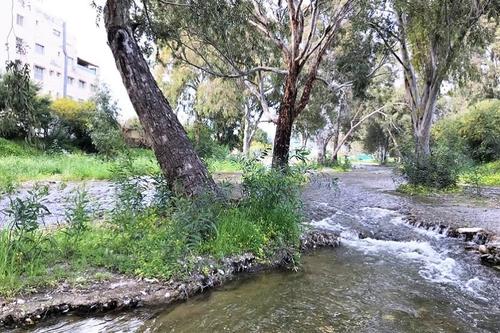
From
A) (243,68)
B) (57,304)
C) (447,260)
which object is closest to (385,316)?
(447,260)

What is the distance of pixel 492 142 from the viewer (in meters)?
25.1

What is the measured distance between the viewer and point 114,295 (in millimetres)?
4598

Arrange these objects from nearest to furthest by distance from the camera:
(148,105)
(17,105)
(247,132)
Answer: (17,105)
(148,105)
(247,132)

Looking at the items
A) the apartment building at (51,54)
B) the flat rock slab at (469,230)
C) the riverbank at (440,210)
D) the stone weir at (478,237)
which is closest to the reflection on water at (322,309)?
the stone weir at (478,237)

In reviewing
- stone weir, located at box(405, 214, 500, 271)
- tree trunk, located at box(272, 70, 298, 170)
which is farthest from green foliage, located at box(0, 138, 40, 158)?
stone weir, located at box(405, 214, 500, 271)

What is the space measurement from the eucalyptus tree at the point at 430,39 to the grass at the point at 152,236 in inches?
376

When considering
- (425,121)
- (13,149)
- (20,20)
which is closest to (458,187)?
(425,121)

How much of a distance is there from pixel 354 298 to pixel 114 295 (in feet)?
9.83

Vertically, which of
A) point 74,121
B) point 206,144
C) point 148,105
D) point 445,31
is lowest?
point 206,144

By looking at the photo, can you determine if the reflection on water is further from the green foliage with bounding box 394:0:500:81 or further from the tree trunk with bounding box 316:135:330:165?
the tree trunk with bounding box 316:135:330:165

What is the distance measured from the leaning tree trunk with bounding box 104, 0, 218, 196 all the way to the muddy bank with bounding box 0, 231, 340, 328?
195 centimetres

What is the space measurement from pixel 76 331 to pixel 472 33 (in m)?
16.9

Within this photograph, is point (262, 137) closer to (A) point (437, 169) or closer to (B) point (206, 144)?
(B) point (206, 144)

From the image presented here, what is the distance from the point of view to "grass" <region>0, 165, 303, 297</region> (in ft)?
15.6
